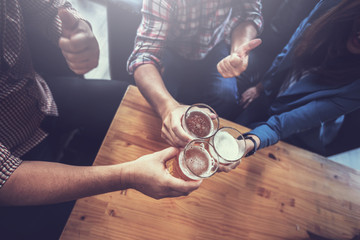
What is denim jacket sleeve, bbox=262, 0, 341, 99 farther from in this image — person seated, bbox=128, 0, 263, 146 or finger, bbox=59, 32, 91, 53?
finger, bbox=59, 32, 91, 53

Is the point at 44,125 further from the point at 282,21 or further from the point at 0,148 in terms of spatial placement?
the point at 282,21

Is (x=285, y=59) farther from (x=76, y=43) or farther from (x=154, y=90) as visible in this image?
(x=76, y=43)

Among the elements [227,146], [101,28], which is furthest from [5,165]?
[101,28]

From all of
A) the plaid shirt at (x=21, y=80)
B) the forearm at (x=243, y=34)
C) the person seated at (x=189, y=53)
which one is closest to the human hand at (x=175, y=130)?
the person seated at (x=189, y=53)

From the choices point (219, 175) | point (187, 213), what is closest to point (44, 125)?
point (187, 213)

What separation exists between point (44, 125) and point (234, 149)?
1.30m

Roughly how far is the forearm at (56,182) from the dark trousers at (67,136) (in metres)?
0.40

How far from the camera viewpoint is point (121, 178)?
869 mm

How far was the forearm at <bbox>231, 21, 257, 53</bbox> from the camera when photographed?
1.61m

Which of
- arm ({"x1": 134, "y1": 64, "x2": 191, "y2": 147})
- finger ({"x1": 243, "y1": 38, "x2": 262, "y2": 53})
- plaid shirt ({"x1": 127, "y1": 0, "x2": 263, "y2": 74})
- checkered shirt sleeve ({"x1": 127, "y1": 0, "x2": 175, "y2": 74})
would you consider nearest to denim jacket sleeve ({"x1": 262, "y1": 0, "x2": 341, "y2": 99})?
plaid shirt ({"x1": 127, "y1": 0, "x2": 263, "y2": 74})

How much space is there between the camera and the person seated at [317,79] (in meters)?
1.22

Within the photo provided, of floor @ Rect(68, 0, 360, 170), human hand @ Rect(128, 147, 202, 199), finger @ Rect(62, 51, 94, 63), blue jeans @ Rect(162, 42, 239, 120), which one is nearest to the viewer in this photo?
human hand @ Rect(128, 147, 202, 199)

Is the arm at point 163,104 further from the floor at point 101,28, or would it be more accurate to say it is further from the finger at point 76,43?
the floor at point 101,28

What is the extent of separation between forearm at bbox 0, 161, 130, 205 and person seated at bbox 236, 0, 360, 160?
2.70ft
